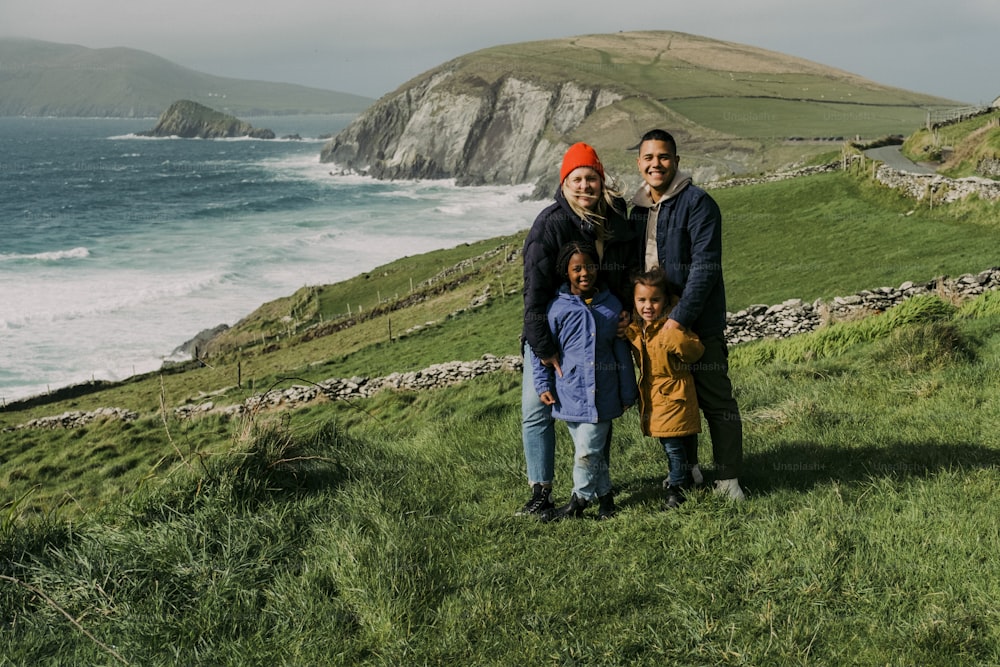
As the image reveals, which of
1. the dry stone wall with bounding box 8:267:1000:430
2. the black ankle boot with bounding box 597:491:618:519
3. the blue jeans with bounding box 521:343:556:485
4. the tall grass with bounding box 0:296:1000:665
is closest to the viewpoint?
the tall grass with bounding box 0:296:1000:665

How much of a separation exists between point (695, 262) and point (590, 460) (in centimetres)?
170

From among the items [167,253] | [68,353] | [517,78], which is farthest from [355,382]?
[517,78]

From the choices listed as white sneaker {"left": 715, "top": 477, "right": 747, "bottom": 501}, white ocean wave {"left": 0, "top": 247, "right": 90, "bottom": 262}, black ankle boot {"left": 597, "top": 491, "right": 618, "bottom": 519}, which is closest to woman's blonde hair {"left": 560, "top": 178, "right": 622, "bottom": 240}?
black ankle boot {"left": 597, "top": 491, "right": 618, "bottom": 519}

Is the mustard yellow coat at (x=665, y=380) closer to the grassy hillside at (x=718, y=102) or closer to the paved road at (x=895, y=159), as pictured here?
the paved road at (x=895, y=159)

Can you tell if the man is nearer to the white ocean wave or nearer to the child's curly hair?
the child's curly hair

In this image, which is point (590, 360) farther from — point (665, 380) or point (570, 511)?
point (570, 511)

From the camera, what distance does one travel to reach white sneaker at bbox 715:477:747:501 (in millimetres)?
5738

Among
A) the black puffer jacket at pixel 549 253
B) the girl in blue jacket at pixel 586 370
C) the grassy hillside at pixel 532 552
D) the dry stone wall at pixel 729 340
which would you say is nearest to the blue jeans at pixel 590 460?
the girl in blue jacket at pixel 586 370

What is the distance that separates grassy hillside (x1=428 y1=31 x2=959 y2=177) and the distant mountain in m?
0.30

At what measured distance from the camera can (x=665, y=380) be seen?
570cm

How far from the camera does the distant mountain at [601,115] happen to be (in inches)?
4360

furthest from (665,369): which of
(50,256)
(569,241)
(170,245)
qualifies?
(170,245)

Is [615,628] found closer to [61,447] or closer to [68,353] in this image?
[61,447]

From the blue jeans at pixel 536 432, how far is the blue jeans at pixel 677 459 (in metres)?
0.91
